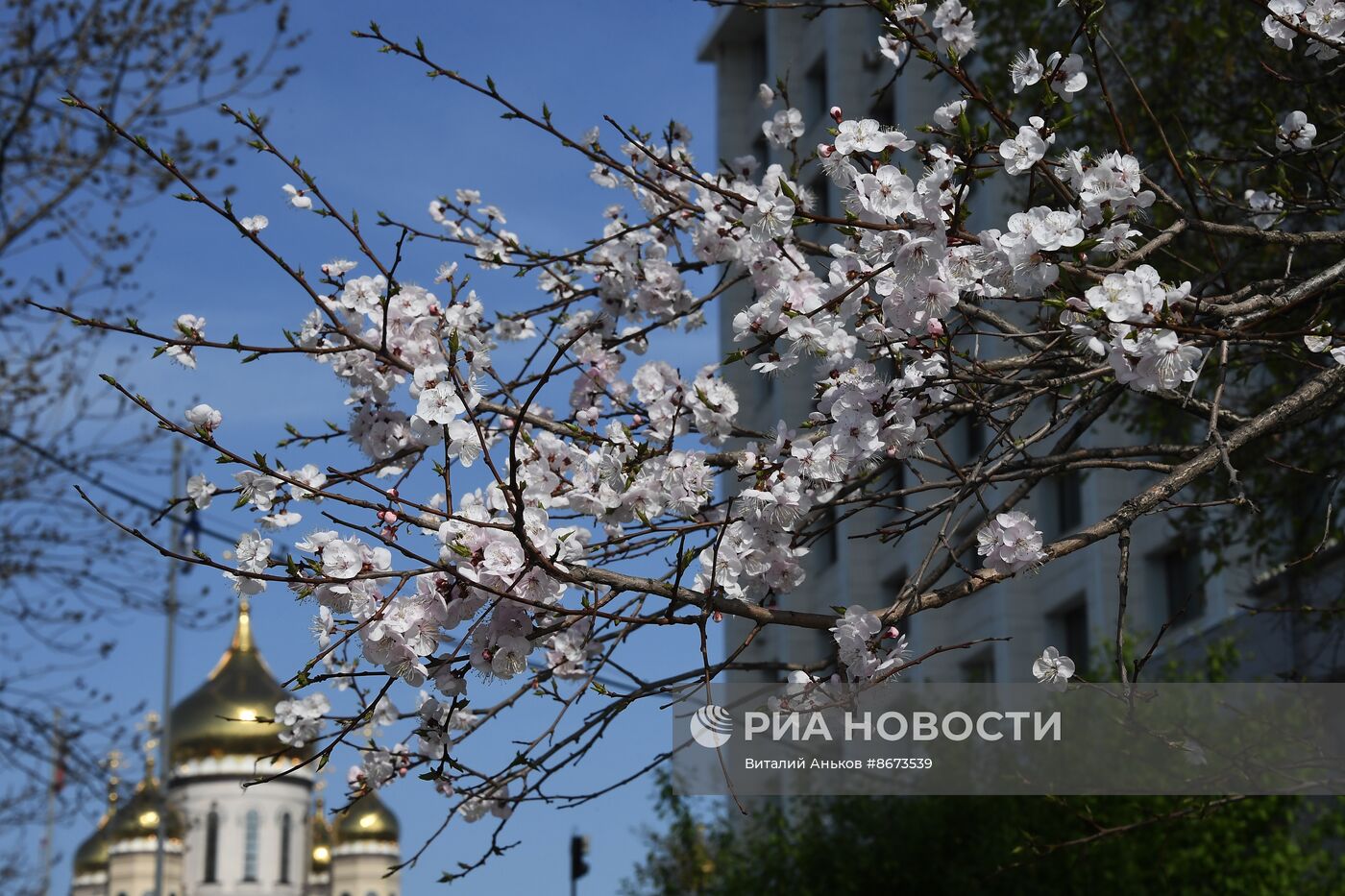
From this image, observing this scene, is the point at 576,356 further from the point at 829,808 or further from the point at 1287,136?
the point at 829,808

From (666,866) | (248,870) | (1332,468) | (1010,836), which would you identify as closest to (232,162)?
(1332,468)

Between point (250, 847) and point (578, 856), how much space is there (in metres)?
51.6

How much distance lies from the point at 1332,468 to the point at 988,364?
4030 millimetres

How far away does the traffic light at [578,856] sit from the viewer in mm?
18578

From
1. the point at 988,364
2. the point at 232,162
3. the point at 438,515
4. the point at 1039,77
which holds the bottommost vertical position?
the point at 438,515

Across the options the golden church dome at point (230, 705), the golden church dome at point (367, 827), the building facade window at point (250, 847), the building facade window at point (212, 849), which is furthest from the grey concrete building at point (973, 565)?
the building facade window at point (250, 847)

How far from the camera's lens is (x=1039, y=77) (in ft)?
14.0

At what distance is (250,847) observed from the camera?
218 ft

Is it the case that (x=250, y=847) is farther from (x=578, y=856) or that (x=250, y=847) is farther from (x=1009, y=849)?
(x=1009, y=849)

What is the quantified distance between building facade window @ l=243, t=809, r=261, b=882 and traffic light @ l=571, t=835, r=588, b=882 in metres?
51.0

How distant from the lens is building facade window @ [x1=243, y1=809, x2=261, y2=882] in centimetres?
6606

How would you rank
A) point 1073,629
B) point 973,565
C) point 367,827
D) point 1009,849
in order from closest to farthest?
point 1009,849 → point 1073,629 → point 973,565 → point 367,827

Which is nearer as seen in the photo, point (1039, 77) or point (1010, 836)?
point (1039, 77)

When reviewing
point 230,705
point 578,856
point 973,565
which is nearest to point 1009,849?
point 578,856
